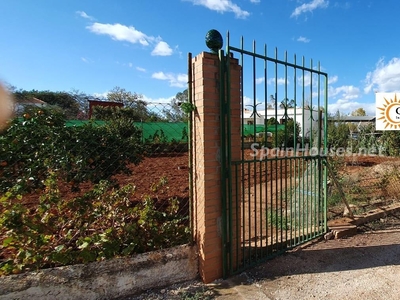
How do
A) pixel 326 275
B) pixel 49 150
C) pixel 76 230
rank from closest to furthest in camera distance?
pixel 76 230 → pixel 326 275 → pixel 49 150

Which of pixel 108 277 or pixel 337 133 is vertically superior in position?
pixel 337 133

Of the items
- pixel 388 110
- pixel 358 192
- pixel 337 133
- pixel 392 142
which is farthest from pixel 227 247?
pixel 392 142

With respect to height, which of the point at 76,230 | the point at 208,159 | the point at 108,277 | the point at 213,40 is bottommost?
the point at 108,277

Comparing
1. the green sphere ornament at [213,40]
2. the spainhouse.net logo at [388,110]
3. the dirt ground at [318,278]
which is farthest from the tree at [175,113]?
the spainhouse.net logo at [388,110]

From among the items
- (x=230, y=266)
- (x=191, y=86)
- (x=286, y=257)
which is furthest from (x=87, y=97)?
(x=286, y=257)

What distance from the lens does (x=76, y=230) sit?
2486 mm

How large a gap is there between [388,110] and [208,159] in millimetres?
9103

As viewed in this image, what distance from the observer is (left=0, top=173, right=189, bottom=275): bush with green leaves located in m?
2.05

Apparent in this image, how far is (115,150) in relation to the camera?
145 inches

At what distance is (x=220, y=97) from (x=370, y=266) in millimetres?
2559

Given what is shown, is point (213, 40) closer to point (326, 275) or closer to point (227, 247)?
point (227, 247)

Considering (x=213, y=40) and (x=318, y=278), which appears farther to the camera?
(x=318, y=278)

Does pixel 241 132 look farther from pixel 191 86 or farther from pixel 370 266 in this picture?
pixel 370 266

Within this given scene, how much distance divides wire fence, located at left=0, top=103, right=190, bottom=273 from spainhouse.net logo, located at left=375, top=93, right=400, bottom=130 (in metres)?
8.58
